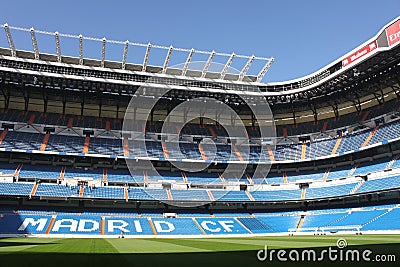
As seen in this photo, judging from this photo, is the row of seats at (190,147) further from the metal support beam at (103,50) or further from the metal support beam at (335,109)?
the metal support beam at (103,50)

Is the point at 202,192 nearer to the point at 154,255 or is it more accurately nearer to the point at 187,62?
the point at 187,62

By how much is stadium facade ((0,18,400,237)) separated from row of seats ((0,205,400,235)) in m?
0.21

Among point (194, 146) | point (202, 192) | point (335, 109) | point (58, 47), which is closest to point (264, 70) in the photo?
point (335, 109)

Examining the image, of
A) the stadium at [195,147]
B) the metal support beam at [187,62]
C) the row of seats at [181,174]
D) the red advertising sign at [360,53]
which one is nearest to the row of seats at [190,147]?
the stadium at [195,147]

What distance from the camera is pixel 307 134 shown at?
162ft

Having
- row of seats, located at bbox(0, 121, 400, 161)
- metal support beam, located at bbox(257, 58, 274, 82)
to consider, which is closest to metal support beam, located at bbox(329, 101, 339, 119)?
row of seats, located at bbox(0, 121, 400, 161)

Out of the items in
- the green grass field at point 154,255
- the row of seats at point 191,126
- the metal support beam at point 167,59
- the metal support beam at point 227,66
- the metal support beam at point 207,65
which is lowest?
the green grass field at point 154,255

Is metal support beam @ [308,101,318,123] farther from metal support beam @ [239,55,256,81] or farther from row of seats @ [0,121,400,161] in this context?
metal support beam @ [239,55,256,81]

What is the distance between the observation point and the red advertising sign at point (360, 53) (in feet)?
111

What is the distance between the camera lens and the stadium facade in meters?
35.7

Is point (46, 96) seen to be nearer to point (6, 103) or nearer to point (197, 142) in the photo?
point (6, 103)

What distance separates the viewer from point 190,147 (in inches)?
1890

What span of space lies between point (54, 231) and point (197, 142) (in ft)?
80.0

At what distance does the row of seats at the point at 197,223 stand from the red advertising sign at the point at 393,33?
54.9ft
